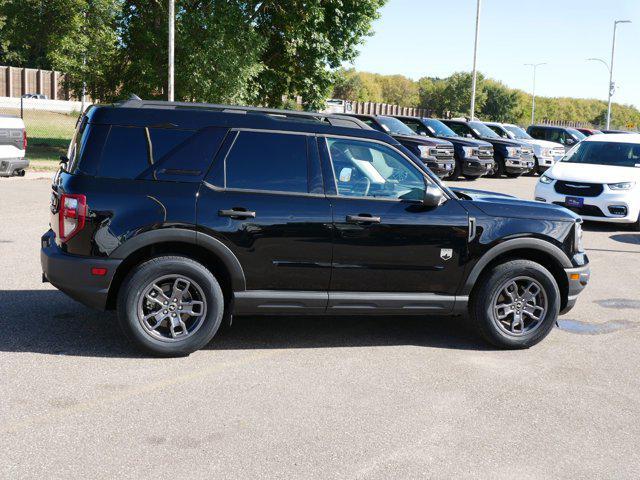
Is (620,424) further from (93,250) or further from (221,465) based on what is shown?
(93,250)

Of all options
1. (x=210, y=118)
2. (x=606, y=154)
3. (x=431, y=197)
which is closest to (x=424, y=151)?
(x=606, y=154)

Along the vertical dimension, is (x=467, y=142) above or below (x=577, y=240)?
above

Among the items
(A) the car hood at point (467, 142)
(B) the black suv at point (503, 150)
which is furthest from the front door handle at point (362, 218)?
(B) the black suv at point (503, 150)

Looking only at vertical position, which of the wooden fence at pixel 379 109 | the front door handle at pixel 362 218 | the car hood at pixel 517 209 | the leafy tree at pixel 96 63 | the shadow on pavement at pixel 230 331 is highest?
the wooden fence at pixel 379 109

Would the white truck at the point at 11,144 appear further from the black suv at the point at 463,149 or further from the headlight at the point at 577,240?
the black suv at the point at 463,149

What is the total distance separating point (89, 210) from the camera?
5.53 metres

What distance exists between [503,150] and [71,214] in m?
22.1

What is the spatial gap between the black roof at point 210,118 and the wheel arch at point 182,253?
2.79 feet

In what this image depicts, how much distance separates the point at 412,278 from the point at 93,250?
2.44 meters

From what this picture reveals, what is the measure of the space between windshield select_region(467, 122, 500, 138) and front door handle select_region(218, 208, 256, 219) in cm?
2226

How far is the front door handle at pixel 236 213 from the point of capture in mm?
5703

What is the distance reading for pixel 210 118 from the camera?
5.89 metres

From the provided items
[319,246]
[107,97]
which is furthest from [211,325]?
[107,97]

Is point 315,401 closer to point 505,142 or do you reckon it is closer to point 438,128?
point 438,128
